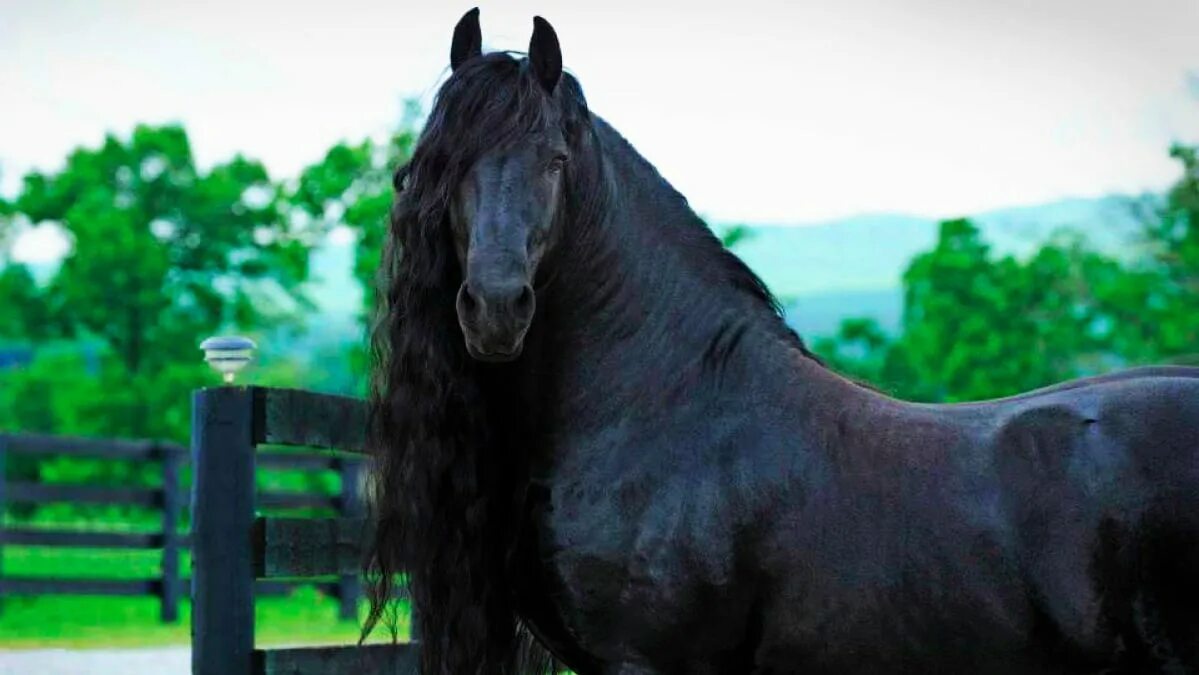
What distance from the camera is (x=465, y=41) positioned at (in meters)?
4.00

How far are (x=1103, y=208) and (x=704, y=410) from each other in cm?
3493

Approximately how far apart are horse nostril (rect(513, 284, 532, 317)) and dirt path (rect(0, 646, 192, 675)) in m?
6.42

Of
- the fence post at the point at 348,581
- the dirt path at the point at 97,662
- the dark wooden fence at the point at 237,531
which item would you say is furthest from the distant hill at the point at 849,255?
the dark wooden fence at the point at 237,531

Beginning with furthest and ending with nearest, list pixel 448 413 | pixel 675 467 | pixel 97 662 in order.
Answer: pixel 97 662
pixel 448 413
pixel 675 467

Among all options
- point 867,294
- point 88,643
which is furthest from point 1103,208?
point 867,294

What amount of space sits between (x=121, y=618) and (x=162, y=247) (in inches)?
608

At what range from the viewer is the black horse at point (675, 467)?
3645 mm

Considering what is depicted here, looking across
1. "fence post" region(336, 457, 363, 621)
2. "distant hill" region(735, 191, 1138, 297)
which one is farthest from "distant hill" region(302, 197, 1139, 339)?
"fence post" region(336, 457, 363, 621)

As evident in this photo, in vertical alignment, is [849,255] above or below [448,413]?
above

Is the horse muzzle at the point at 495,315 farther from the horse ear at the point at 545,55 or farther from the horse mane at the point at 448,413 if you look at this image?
the horse ear at the point at 545,55

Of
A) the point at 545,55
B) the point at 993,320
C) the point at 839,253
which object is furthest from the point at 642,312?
the point at 839,253

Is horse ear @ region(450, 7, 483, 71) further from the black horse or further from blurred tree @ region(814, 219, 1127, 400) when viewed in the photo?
blurred tree @ region(814, 219, 1127, 400)

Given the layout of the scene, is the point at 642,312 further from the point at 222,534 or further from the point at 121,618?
the point at 121,618

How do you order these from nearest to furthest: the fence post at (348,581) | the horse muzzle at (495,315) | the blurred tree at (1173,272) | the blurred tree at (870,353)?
the horse muzzle at (495,315) → the fence post at (348,581) → the blurred tree at (1173,272) → the blurred tree at (870,353)
